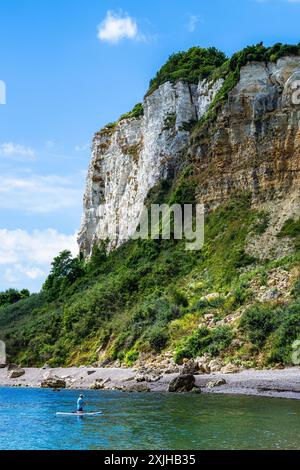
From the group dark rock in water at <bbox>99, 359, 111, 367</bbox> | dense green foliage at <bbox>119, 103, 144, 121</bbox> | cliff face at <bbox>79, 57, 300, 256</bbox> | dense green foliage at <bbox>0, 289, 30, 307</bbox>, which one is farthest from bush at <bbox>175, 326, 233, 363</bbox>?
dense green foliage at <bbox>0, 289, 30, 307</bbox>

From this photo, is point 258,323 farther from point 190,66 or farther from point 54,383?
point 190,66

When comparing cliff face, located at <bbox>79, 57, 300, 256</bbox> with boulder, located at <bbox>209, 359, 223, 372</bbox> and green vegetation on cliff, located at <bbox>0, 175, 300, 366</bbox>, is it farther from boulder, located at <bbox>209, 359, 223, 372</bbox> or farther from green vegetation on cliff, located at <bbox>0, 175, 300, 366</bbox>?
boulder, located at <bbox>209, 359, 223, 372</bbox>

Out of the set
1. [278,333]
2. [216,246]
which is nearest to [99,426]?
[278,333]

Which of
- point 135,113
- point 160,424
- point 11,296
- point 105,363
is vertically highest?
point 135,113

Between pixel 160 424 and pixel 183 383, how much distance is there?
39.9 ft

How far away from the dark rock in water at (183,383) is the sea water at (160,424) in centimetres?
156

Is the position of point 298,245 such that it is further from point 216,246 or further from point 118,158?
point 118,158

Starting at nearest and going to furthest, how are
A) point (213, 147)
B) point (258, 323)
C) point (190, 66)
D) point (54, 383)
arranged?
1. point (258, 323)
2. point (54, 383)
3. point (213, 147)
4. point (190, 66)

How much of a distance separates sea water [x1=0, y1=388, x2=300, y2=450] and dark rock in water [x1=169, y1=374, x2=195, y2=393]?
1563mm

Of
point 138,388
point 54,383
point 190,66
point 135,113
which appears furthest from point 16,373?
point 190,66

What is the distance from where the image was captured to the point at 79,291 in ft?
264

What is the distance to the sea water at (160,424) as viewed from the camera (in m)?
20.8

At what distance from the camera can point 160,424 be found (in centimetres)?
2488

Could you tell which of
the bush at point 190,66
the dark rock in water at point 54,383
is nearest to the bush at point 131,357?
the dark rock in water at point 54,383
